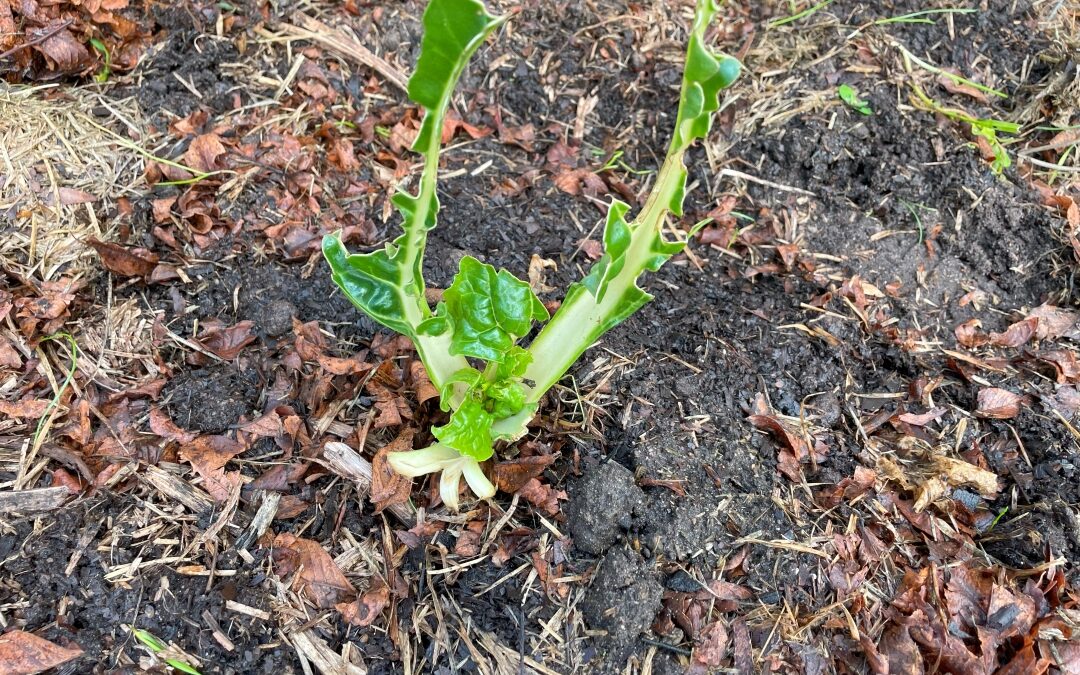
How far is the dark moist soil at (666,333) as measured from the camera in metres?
1.64

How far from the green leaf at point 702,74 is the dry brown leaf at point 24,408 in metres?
1.69

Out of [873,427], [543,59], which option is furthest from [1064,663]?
[543,59]

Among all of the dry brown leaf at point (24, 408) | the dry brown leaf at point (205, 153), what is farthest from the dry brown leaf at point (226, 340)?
the dry brown leaf at point (205, 153)

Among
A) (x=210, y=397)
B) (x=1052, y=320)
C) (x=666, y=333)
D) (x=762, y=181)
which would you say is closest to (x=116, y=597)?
(x=210, y=397)

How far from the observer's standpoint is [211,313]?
6.72ft

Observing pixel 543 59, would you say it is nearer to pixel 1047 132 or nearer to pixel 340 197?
pixel 340 197

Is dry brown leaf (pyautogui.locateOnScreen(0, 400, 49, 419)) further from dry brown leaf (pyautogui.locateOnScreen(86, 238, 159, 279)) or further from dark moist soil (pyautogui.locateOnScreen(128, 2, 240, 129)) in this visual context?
dark moist soil (pyautogui.locateOnScreen(128, 2, 240, 129))

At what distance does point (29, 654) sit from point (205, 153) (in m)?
1.50

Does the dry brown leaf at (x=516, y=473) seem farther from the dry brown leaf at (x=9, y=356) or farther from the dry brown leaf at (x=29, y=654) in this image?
the dry brown leaf at (x=9, y=356)

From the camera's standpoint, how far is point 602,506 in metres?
1.75

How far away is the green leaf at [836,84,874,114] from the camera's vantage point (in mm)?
2689

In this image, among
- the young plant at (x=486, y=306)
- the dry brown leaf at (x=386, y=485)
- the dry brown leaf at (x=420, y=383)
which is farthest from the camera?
the dry brown leaf at (x=420, y=383)

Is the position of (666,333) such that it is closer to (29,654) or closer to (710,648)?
(710,648)

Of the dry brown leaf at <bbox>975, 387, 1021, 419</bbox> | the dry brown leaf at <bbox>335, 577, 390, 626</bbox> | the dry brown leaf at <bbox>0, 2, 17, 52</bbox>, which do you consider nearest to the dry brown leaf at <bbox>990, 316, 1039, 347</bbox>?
the dry brown leaf at <bbox>975, 387, 1021, 419</bbox>
